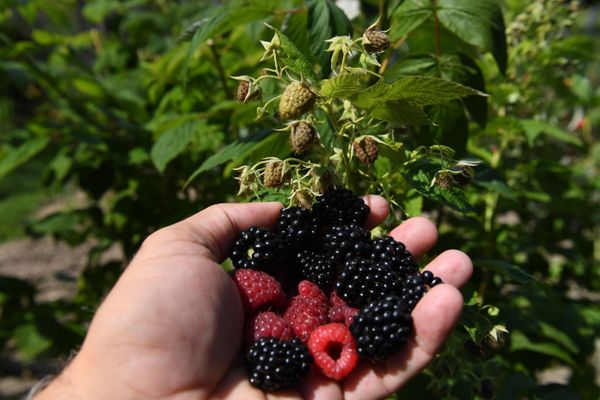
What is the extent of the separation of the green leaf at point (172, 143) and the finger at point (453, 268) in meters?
1.09

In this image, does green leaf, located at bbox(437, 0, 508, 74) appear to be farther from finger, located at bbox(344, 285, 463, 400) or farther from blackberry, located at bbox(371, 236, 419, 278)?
finger, located at bbox(344, 285, 463, 400)

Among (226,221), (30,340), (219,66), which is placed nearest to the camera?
(226,221)

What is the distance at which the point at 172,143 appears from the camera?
234 cm

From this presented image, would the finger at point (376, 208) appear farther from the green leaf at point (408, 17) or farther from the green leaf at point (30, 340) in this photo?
the green leaf at point (30, 340)

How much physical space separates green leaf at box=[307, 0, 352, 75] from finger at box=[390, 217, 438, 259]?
52 cm

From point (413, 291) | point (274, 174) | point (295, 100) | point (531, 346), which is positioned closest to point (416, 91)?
point (295, 100)

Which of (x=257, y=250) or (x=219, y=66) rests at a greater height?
(x=219, y=66)

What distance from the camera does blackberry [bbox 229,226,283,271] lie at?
182 cm

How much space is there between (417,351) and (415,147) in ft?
2.20

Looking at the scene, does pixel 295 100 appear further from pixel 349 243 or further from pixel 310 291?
pixel 310 291

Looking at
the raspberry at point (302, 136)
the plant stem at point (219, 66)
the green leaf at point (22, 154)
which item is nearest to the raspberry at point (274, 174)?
the raspberry at point (302, 136)

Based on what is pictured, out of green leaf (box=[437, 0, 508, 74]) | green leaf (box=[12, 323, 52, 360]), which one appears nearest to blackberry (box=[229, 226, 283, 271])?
green leaf (box=[437, 0, 508, 74])

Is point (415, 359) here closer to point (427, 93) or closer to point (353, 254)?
point (353, 254)

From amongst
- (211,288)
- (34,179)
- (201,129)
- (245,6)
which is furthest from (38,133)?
(34,179)
